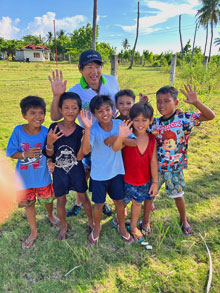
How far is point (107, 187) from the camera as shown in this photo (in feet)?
6.86

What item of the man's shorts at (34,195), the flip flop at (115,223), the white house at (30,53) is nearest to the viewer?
the man's shorts at (34,195)

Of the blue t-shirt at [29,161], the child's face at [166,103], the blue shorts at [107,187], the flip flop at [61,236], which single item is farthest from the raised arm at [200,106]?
the flip flop at [61,236]

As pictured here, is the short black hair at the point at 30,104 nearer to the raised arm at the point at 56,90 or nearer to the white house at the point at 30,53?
the raised arm at the point at 56,90

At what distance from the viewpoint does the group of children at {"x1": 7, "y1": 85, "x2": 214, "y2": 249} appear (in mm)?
1913

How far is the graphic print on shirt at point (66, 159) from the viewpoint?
2.00 meters

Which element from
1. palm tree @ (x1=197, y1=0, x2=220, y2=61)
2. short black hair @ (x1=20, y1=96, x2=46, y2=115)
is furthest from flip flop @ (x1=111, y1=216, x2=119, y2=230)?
palm tree @ (x1=197, y1=0, x2=220, y2=61)

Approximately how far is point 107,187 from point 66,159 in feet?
1.68

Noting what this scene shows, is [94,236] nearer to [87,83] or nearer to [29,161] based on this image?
[29,161]

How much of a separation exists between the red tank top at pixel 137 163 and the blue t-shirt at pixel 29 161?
850 mm

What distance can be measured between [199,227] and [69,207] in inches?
67.2

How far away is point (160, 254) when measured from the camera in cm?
208

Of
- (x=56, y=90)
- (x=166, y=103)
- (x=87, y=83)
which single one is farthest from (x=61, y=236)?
(x=166, y=103)

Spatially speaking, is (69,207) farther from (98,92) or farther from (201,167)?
(201,167)

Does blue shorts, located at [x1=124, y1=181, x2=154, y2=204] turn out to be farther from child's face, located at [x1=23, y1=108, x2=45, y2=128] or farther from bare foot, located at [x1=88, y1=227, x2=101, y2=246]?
child's face, located at [x1=23, y1=108, x2=45, y2=128]
